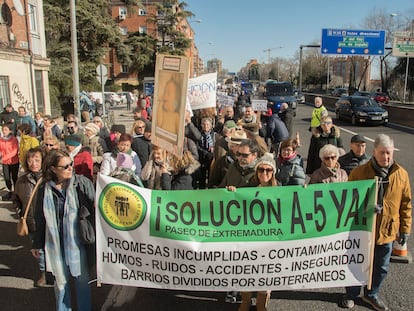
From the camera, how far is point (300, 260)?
11.5 feet

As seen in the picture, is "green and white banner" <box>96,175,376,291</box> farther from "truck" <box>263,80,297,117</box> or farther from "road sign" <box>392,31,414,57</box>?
"road sign" <box>392,31,414,57</box>

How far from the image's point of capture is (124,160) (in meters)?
4.89

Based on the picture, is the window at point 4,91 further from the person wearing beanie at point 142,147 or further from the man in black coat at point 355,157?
the man in black coat at point 355,157

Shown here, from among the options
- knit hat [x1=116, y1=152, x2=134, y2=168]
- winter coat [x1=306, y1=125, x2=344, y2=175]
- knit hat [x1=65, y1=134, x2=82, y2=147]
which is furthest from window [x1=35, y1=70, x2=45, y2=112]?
winter coat [x1=306, y1=125, x2=344, y2=175]

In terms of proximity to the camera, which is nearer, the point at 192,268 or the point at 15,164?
the point at 192,268

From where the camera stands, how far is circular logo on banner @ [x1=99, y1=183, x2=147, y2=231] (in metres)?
3.46

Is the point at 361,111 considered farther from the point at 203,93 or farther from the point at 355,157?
the point at 355,157

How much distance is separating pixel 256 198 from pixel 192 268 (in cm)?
86

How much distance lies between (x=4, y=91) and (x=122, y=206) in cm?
1435

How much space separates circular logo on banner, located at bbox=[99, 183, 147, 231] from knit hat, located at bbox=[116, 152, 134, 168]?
139 centimetres

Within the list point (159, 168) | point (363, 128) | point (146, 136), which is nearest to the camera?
point (159, 168)

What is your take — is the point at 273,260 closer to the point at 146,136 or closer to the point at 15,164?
the point at 146,136

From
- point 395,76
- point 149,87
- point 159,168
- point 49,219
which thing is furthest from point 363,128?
point 395,76

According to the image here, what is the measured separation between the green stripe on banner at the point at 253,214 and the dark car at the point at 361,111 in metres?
19.5
